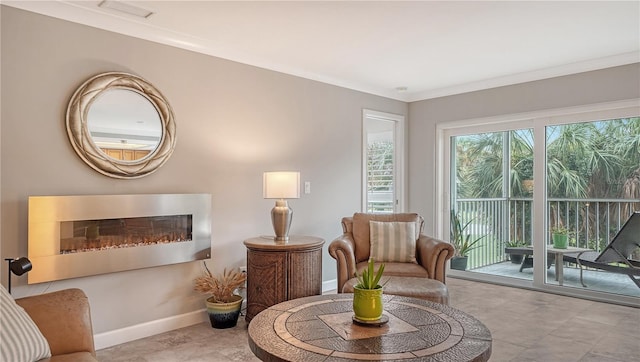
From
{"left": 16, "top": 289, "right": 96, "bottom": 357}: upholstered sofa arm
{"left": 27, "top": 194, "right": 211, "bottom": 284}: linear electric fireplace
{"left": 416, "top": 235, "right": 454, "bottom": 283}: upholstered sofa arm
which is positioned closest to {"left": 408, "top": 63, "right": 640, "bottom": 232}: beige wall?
{"left": 416, "top": 235, "right": 454, "bottom": 283}: upholstered sofa arm

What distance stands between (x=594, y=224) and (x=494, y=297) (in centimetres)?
126

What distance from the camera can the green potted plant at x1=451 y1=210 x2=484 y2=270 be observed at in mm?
5176

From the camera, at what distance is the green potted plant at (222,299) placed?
3254mm

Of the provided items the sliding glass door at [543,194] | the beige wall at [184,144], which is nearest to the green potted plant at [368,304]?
the beige wall at [184,144]

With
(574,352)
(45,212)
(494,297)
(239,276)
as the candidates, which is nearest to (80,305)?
(45,212)

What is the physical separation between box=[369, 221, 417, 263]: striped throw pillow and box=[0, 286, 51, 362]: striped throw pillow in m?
2.63

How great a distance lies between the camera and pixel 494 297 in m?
4.24

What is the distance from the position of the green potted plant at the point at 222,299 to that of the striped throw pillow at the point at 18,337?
1.69 metres

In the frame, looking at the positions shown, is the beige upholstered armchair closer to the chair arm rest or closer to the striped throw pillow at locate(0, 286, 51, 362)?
the chair arm rest

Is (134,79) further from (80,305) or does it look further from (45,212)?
(80,305)

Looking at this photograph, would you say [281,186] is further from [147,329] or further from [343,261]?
[147,329]

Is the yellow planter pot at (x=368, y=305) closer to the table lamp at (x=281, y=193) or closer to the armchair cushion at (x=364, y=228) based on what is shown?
the table lamp at (x=281, y=193)

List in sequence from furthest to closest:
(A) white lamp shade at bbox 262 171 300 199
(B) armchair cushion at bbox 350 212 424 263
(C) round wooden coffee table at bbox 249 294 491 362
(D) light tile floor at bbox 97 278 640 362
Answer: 1. (B) armchair cushion at bbox 350 212 424 263
2. (A) white lamp shade at bbox 262 171 300 199
3. (D) light tile floor at bbox 97 278 640 362
4. (C) round wooden coffee table at bbox 249 294 491 362

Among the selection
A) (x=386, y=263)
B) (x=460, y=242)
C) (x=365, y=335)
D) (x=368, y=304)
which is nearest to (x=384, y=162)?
(x=460, y=242)
